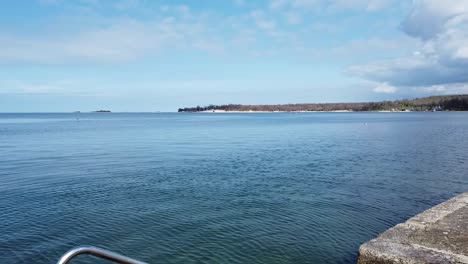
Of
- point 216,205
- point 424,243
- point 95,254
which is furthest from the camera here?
point 216,205

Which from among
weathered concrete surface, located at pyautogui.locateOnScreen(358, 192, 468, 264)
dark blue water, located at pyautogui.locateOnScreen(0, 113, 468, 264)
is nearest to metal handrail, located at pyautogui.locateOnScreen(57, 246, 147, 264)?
weathered concrete surface, located at pyautogui.locateOnScreen(358, 192, 468, 264)

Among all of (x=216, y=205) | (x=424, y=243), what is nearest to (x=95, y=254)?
(x=424, y=243)

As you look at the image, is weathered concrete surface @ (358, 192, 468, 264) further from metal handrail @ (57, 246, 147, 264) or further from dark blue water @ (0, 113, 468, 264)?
metal handrail @ (57, 246, 147, 264)

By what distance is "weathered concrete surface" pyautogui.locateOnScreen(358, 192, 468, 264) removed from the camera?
6.57 meters

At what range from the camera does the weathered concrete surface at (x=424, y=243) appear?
21.6ft

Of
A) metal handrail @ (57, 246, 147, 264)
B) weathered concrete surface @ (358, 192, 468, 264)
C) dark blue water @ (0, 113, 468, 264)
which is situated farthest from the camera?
dark blue water @ (0, 113, 468, 264)

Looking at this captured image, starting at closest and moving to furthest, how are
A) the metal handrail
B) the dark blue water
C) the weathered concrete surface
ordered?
1. the metal handrail
2. the weathered concrete surface
3. the dark blue water

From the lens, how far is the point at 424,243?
24.3 feet

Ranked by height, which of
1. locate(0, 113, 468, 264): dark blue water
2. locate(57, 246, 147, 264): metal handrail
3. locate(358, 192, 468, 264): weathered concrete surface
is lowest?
locate(0, 113, 468, 264): dark blue water

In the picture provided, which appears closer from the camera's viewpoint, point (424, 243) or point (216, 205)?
point (424, 243)

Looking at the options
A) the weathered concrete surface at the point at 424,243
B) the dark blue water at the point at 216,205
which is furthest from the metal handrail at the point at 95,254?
the dark blue water at the point at 216,205

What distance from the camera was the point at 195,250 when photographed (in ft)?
29.8

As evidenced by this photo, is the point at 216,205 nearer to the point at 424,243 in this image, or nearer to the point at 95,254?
the point at 424,243

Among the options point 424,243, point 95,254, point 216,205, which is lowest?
point 216,205
